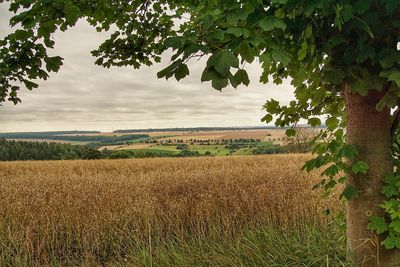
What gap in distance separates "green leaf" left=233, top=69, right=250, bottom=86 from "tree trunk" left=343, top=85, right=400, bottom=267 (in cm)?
170

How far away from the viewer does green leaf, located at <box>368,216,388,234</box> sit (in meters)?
2.76

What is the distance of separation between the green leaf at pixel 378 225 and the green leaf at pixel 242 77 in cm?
192

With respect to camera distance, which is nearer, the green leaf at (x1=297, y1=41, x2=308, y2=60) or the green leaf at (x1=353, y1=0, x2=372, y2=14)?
the green leaf at (x1=353, y1=0, x2=372, y2=14)

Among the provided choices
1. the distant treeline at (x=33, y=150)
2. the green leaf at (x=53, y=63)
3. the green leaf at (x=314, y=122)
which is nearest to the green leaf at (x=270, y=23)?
the green leaf at (x=53, y=63)

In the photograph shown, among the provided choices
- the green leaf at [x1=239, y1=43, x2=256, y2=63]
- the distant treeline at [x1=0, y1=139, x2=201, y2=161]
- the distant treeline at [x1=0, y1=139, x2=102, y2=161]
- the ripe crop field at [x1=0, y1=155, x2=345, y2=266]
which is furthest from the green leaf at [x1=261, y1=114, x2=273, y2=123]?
the distant treeline at [x1=0, y1=139, x2=102, y2=161]

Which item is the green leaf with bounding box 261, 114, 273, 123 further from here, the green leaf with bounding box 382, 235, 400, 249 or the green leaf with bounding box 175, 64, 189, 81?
the green leaf with bounding box 175, 64, 189, 81

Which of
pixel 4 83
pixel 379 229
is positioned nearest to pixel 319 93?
pixel 379 229

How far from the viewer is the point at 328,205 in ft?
19.6

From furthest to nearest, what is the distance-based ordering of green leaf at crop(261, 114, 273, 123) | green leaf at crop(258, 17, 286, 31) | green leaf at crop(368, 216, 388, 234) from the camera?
green leaf at crop(261, 114, 273, 123) < green leaf at crop(368, 216, 388, 234) < green leaf at crop(258, 17, 286, 31)

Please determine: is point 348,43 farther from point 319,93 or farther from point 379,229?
point 379,229

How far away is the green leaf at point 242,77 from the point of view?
170 centimetres

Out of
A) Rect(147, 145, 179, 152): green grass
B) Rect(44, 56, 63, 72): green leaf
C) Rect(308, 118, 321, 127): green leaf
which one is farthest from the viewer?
Rect(147, 145, 179, 152): green grass

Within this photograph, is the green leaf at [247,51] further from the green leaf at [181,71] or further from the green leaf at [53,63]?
the green leaf at [53,63]

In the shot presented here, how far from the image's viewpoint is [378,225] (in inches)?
109
